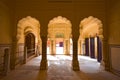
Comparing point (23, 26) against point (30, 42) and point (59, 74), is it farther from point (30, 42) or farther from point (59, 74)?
point (30, 42)

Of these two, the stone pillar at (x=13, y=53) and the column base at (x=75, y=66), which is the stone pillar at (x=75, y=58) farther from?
the stone pillar at (x=13, y=53)

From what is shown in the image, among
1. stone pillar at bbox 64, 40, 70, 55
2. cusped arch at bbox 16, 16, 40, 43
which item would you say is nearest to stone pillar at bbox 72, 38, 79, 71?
cusped arch at bbox 16, 16, 40, 43

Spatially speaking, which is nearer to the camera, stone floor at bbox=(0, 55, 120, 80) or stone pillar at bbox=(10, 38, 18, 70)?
stone floor at bbox=(0, 55, 120, 80)

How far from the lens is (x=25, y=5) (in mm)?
7156

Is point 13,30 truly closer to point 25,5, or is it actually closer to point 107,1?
point 25,5

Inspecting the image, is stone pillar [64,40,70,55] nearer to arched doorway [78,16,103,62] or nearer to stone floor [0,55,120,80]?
arched doorway [78,16,103,62]

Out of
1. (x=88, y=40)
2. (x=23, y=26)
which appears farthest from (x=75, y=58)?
(x=88, y=40)

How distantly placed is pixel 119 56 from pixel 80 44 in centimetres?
1024

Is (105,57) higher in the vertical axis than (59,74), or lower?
higher

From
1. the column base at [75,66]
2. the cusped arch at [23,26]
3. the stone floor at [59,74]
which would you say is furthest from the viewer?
the cusped arch at [23,26]

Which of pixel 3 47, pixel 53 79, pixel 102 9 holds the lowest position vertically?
pixel 53 79

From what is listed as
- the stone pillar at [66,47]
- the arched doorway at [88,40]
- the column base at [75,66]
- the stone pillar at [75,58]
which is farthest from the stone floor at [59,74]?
the stone pillar at [66,47]

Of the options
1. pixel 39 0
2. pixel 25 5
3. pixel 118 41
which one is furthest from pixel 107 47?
pixel 25 5

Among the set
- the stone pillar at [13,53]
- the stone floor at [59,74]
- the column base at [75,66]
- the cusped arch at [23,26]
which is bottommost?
the stone floor at [59,74]
